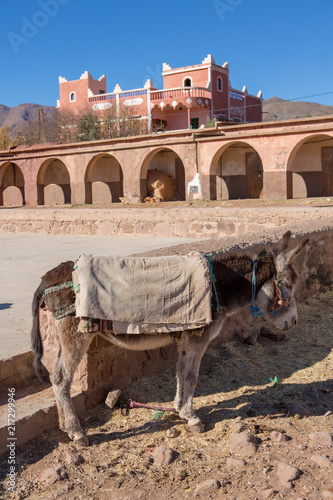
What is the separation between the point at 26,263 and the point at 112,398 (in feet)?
16.4

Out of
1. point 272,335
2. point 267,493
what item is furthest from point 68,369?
point 272,335

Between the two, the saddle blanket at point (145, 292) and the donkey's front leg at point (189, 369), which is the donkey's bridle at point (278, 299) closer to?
the donkey's front leg at point (189, 369)

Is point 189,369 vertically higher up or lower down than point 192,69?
lower down

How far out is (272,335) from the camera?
16.9 ft

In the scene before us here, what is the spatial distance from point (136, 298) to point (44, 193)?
28785 mm

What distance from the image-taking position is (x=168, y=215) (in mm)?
11914

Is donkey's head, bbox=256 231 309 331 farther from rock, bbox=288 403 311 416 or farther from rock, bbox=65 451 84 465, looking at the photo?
rock, bbox=65 451 84 465

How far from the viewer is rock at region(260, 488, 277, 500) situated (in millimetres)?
2549

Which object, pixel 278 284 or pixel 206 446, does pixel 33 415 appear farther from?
pixel 278 284

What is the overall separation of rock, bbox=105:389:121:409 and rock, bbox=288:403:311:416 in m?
1.26

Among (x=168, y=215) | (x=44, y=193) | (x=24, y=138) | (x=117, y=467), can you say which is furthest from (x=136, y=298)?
(x=24, y=138)

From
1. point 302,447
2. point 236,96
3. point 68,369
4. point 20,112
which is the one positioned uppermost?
point 20,112

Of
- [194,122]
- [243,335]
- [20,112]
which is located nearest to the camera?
[243,335]

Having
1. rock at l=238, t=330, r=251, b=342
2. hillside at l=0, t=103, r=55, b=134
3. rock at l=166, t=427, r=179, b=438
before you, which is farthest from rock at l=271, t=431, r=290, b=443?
hillside at l=0, t=103, r=55, b=134
